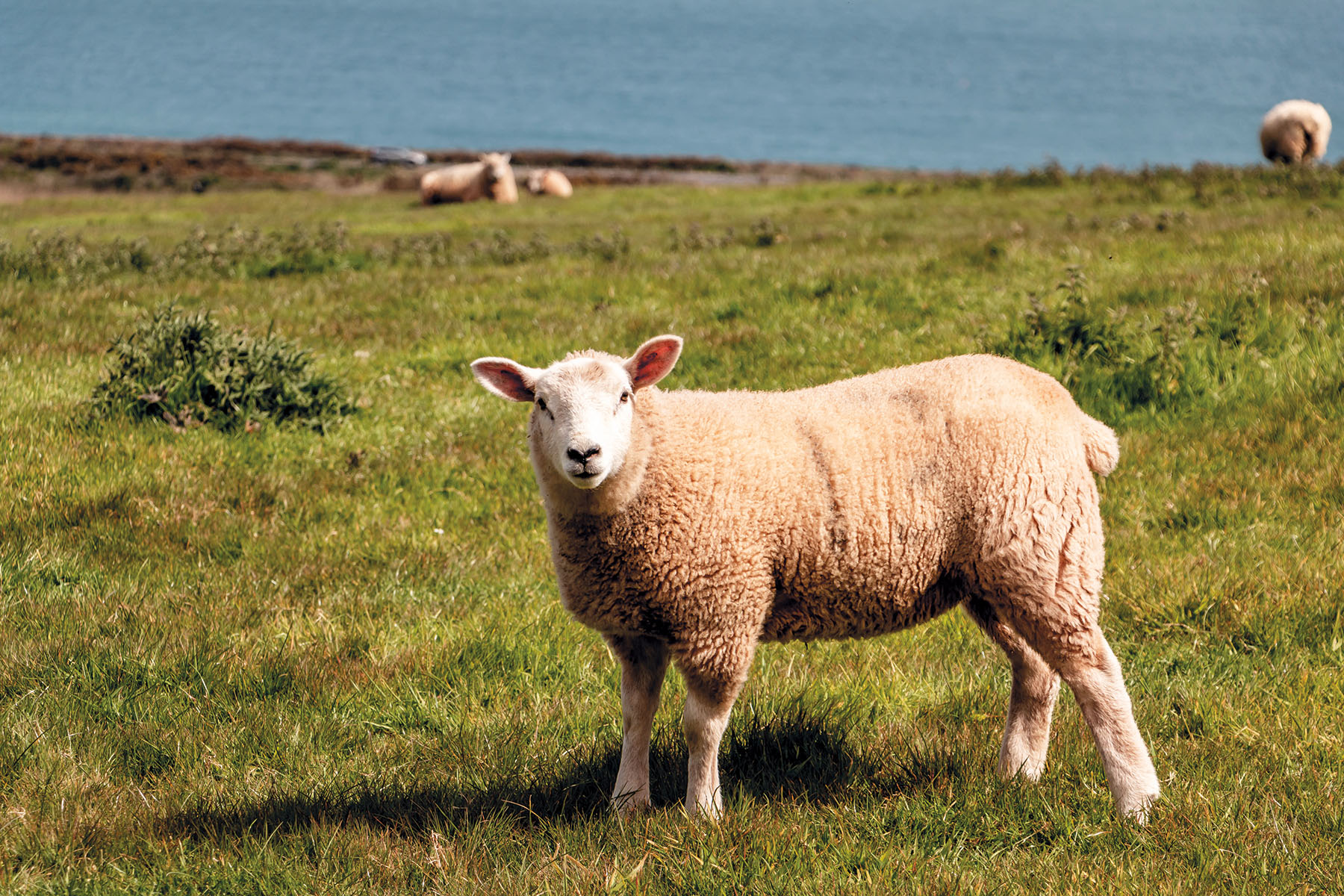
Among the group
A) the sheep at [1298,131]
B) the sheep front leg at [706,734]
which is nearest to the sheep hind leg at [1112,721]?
the sheep front leg at [706,734]

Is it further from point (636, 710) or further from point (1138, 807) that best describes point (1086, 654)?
point (636, 710)

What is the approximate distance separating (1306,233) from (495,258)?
9.92m

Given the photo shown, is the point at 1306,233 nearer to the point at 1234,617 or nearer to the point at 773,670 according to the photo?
the point at 1234,617

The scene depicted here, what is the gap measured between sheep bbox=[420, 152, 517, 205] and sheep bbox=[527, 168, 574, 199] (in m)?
2.15

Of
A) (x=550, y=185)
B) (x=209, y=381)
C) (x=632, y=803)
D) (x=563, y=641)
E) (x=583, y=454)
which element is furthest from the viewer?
(x=550, y=185)

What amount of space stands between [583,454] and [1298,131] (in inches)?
1251

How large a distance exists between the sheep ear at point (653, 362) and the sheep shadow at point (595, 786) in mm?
1454

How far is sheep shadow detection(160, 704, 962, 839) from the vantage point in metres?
3.80

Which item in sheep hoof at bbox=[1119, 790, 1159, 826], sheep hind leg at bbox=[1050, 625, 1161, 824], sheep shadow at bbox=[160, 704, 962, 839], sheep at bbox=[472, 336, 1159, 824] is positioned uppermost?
sheep at bbox=[472, 336, 1159, 824]

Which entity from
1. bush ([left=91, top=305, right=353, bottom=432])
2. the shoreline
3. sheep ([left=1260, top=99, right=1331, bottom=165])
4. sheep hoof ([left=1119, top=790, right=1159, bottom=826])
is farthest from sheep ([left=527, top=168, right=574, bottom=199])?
sheep hoof ([left=1119, top=790, right=1159, bottom=826])

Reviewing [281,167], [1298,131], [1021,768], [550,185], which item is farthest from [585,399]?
[281,167]

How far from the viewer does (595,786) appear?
4180 mm

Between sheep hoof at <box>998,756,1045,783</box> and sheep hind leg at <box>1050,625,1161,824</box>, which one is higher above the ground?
sheep hind leg at <box>1050,625,1161,824</box>

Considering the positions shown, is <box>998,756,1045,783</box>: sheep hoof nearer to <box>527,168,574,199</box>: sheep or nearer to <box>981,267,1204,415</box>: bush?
<box>981,267,1204,415</box>: bush
